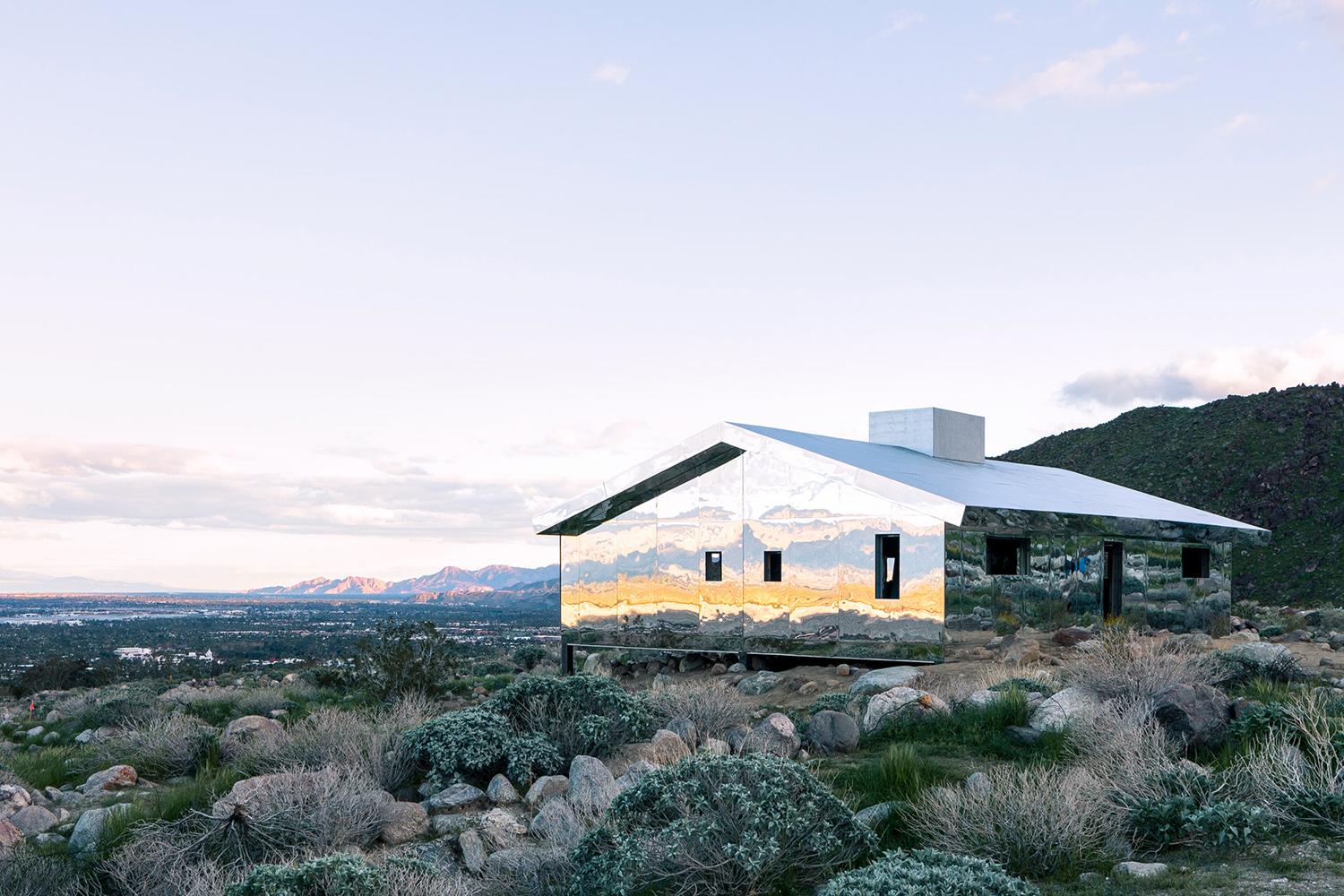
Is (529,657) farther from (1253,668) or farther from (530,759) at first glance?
(1253,668)

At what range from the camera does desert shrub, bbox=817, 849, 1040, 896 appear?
6.98m

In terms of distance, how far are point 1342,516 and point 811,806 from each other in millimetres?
50615

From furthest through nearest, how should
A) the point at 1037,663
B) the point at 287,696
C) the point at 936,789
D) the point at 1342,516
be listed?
1. the point at 1342,516
2. the point at 287,696
3. the point at 1037,663
4. the point at 936,789

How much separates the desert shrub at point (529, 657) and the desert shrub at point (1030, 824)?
20534 mm

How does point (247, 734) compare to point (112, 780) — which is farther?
point (247, 734)

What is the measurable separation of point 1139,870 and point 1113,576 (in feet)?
53.2

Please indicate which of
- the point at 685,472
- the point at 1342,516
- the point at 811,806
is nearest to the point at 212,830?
the point at 811,806

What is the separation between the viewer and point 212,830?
9.97 metres

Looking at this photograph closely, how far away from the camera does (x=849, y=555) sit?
1952cm

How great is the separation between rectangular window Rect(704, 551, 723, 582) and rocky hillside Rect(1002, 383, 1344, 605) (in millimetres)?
33030

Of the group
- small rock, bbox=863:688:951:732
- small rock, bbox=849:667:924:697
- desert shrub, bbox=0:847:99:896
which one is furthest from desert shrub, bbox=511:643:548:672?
desert shrub, bbox=0:847:99:896

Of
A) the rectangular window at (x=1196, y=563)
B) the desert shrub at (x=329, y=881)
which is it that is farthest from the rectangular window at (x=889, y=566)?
the desert shrub at (x=329, y=881)

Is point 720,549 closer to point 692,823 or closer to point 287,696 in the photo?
point 287,696

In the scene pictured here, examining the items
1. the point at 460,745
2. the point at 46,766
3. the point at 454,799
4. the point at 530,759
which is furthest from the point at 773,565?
the point at 46,766
